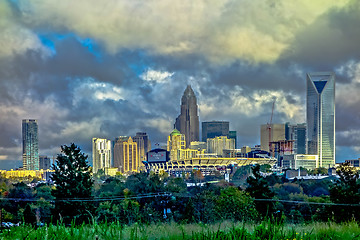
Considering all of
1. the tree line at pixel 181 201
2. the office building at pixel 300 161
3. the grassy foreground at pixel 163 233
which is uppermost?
the grassy foreground at pixel 163 233

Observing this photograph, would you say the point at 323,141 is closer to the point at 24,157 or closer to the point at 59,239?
the point at 24,157

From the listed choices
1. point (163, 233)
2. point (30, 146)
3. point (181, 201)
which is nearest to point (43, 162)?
point (30, 146)

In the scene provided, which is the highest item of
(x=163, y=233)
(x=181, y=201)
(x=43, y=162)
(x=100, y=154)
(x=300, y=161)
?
(x=163, y=233)

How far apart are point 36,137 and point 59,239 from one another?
17892 cm

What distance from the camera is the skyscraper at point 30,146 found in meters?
A: 163

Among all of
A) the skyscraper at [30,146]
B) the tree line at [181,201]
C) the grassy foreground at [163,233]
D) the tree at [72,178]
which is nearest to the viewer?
the grassy foreground at [163,233]

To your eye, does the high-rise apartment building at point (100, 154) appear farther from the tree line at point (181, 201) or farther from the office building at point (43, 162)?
the tree line at point (181, 201)

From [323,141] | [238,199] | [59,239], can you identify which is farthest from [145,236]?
[323,141]

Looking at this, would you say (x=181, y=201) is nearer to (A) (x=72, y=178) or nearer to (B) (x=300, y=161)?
(A) (x=72, y=178)

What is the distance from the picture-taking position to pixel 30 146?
170m

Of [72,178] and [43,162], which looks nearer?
[72,178]

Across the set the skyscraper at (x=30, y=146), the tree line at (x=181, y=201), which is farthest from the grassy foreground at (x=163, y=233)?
the skyscraper at (x=30, y=146)

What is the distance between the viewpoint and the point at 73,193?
2603cm

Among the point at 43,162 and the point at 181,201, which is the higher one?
the point at 181,201
